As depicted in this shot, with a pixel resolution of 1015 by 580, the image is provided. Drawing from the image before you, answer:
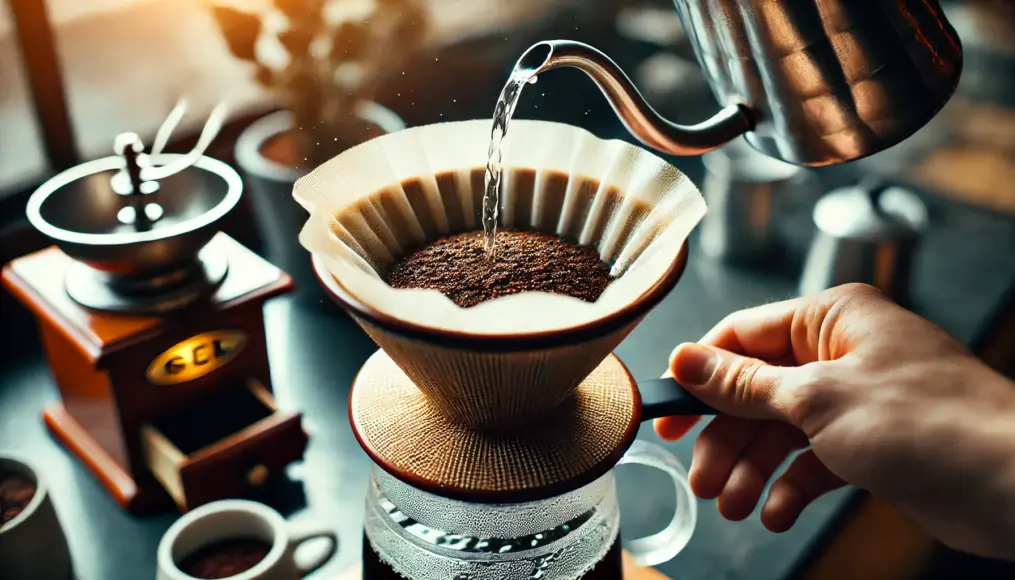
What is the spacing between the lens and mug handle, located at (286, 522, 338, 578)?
3.49ft

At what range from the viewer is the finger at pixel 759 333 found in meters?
1.07

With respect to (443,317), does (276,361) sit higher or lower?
lower

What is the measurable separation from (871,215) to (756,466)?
1.92ft

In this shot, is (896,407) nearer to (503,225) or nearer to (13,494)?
(503,225)

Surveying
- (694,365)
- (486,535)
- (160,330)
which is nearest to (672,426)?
(694,365)

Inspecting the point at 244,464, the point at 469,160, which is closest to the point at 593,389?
the point at 469,160

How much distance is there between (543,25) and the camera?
1.86 m

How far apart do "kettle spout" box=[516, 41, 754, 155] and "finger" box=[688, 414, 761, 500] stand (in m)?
0.36

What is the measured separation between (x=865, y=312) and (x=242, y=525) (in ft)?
2.14

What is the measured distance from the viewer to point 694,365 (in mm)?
900

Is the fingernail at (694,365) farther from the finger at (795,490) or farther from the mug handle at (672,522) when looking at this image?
the finger at (795,490)

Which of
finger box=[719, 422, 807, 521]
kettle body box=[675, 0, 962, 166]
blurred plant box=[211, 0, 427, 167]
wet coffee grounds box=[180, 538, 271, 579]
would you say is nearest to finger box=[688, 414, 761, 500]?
finger box=[719, 422, 807, 521]

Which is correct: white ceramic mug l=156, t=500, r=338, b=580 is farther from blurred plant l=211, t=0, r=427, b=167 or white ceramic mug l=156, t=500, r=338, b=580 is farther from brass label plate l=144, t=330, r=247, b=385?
blurred plant l=211, t=0, r=427, b=167

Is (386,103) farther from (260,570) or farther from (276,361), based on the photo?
(260,570)
